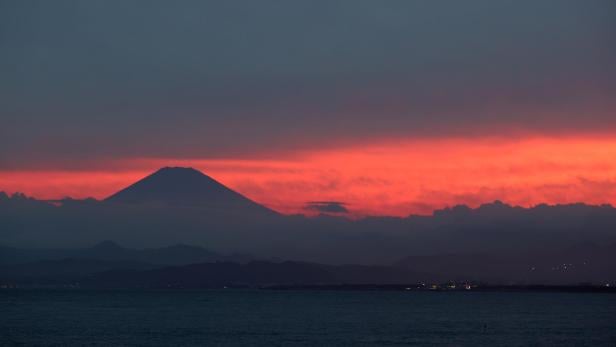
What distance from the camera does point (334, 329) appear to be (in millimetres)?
101000

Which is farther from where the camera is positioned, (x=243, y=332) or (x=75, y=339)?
(x=243, y=332)

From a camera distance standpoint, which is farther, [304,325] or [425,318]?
[425,318]

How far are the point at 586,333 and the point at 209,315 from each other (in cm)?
5671

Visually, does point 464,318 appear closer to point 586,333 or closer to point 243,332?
point 586,333

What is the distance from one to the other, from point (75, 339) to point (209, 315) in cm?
4643

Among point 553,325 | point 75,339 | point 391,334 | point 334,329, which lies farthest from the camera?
point 553,325

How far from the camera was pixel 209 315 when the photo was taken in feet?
436

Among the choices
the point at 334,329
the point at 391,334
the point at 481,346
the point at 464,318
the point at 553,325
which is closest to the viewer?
the point at 481,346

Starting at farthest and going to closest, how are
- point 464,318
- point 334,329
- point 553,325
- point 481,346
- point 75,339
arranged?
point 464,318, point 553,325, point 334,329, point 75,339, point 481,346

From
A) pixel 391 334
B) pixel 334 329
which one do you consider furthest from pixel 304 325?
pixel 391 334

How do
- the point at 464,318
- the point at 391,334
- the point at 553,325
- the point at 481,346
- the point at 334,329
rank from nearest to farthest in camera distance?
the point at 481,346
the point at 391,334
the point at 334,329
the point at 553,325
the point at 464,318

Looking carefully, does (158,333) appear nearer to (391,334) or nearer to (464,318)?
(391,334)

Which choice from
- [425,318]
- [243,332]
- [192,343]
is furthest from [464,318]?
[192,343]

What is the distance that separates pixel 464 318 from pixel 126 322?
1753 inches
